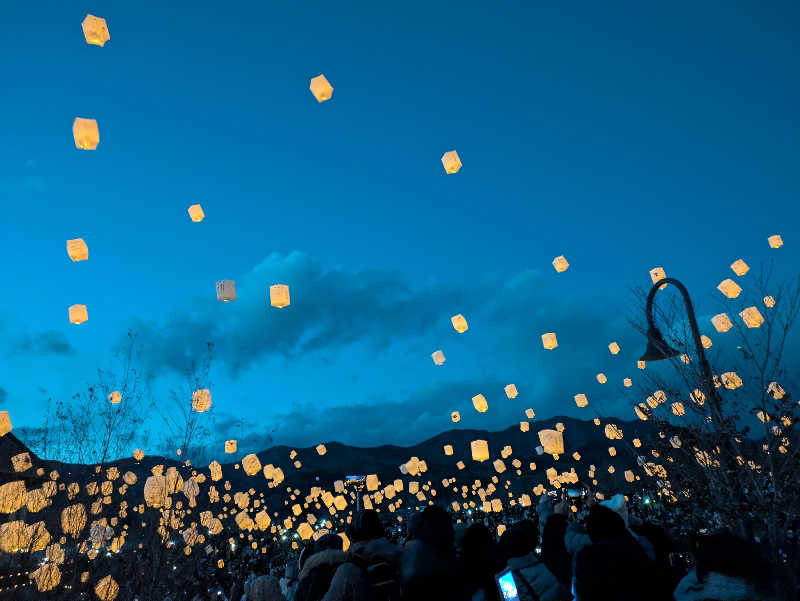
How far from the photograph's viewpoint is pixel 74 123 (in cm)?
642

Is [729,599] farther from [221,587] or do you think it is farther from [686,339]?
[221,587]

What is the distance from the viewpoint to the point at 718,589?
282 centimetres

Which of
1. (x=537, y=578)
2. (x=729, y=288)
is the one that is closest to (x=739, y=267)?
(x=729, y=288)

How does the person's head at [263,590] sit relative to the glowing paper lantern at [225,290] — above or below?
below

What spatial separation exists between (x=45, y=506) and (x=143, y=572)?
6.76ft

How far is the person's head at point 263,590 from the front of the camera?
5.19 meters

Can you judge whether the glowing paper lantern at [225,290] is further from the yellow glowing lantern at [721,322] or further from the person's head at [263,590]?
the yellow glowing lantern at [721,322]

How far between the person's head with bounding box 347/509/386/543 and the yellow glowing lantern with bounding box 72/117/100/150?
17.4 feet

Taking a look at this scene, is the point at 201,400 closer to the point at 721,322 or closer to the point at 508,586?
the point at 508,586

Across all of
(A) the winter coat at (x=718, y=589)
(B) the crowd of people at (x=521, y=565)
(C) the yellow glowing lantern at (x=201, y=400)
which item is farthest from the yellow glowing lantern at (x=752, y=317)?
(C) the yellow glowing lantern at (x=201, y=400)

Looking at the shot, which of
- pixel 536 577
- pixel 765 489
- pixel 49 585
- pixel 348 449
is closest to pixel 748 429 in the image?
pixel 765 489

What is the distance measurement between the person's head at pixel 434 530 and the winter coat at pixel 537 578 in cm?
58

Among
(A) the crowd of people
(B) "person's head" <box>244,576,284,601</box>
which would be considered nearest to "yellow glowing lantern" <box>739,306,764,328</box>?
(A) the crowd of people

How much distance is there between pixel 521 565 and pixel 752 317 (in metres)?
4.72
